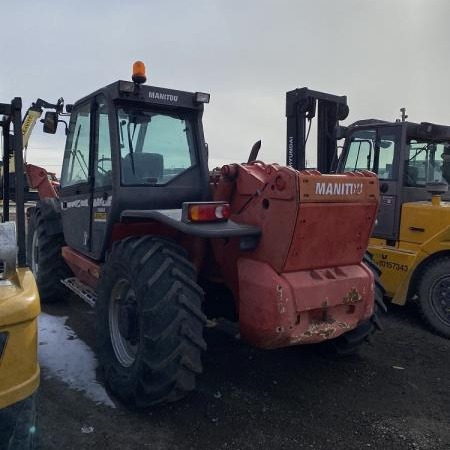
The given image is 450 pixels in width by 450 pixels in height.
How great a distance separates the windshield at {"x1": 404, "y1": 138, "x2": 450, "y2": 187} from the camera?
632 cm

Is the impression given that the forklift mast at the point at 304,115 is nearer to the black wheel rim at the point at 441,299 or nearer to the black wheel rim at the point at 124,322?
the black wheel rim at the point at 441,299

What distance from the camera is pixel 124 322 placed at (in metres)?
3.66

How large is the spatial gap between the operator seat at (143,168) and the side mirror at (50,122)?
1380 mm

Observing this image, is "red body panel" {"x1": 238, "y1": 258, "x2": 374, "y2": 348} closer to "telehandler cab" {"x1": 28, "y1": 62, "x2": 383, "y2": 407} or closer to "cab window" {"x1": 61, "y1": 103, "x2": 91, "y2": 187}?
"telehandler cab" {"x1": 28, "y1": 62, "x2": 383, "y2": 407}

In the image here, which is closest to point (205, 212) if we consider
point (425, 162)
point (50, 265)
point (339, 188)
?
point (339, 188)

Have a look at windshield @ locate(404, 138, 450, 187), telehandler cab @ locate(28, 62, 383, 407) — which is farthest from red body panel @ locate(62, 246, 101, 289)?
windshield @ locate(404, 138, 450, 187)

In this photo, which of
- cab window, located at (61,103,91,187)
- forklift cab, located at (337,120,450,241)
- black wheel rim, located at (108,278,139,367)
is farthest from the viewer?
forklift cab, located at (337,120,450,241)

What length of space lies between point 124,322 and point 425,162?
4659 millimetres

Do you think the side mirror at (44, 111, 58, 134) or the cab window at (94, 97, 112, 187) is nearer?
the cab window at (94, 97, 112, 187)

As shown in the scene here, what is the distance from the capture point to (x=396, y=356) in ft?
15.5

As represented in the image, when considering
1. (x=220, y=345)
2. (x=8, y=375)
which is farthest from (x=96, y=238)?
(x=8, y=375)

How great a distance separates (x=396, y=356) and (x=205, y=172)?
8.38ft

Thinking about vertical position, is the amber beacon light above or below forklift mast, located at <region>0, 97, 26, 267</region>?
above

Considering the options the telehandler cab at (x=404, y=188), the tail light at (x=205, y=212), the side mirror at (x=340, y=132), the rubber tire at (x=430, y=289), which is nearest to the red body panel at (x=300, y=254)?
the tail light at (x=205, y=212)
